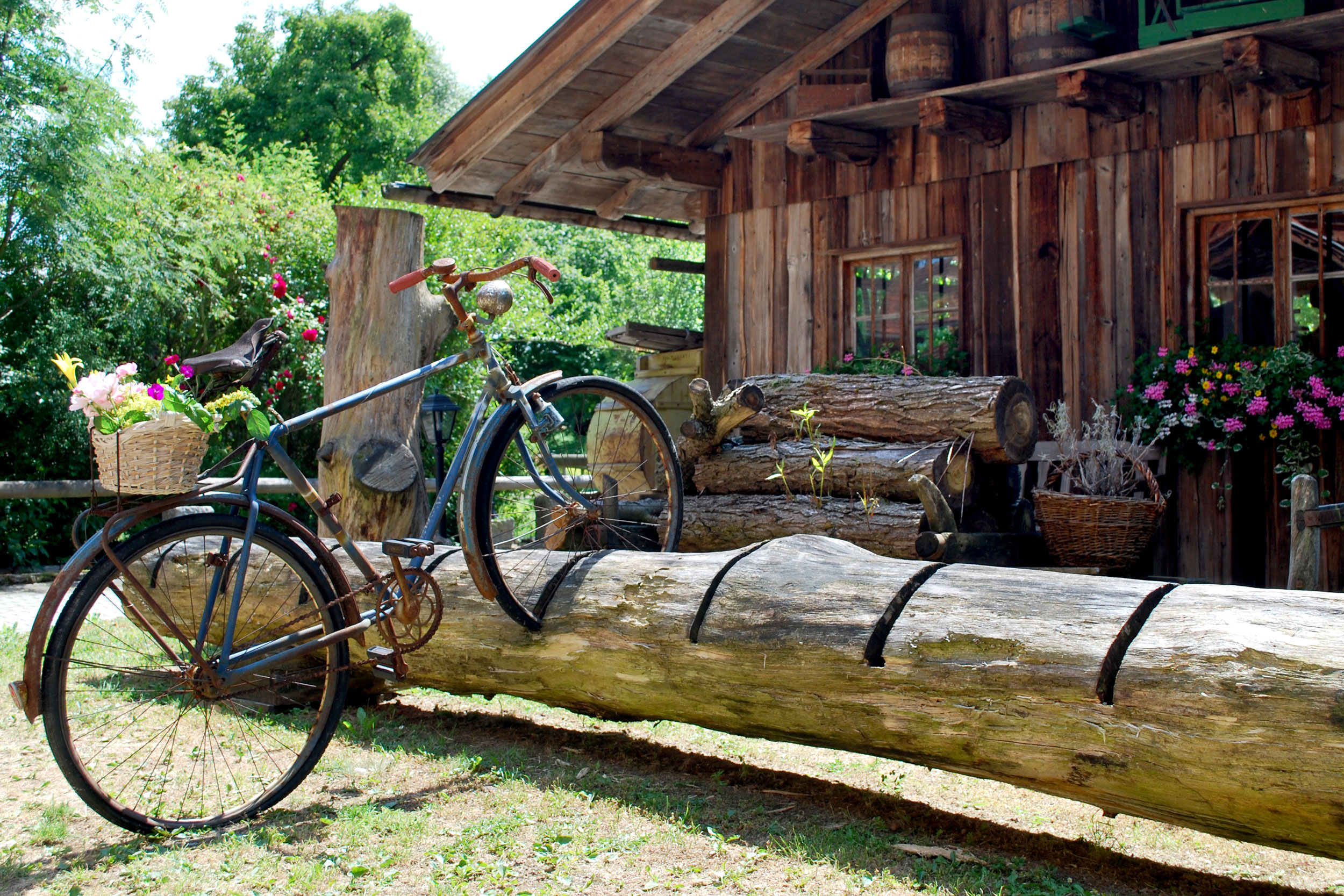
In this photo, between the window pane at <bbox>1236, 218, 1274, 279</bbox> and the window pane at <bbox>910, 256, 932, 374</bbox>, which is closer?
the window pane at <bbox>1236, 218, 1274, 279</bbox>

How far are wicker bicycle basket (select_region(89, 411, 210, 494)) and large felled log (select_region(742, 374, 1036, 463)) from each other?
3.46 meters

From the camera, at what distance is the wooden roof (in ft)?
24.0

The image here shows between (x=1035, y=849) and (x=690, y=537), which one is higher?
(x=690, y=537)

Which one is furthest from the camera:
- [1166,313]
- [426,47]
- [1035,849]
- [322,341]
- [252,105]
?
[426,47]

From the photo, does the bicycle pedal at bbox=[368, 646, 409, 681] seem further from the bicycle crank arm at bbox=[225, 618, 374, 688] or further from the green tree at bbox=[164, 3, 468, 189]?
the green tree at bbox=[164, 3, 468, 189]

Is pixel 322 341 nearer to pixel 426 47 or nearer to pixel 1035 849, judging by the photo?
pixel 1035 849

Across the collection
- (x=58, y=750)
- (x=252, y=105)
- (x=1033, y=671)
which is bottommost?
(x=58, y=750)

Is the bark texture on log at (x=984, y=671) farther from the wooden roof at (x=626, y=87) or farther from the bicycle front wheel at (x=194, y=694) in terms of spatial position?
the wooden roof at (x=626, y=87)

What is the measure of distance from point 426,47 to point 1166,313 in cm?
2448

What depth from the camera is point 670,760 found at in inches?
162

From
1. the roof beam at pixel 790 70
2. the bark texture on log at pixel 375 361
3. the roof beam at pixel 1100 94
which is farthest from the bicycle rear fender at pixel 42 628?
the roof beam at pixel 790 70

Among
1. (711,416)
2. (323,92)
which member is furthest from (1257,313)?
(323,92)

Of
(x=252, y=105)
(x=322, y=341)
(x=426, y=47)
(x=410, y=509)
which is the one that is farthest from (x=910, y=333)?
(x=426, y=47)

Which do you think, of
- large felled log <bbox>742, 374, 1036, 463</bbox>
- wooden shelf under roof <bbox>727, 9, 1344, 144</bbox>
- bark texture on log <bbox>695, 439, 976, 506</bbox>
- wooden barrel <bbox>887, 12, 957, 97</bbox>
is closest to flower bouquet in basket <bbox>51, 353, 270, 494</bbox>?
bark texture on log <bbox>695, 439, 976, 506</bbox>
